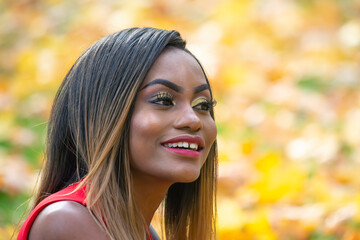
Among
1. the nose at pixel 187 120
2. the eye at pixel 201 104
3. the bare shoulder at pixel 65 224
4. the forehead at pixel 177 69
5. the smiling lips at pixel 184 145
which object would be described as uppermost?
the forehead at pixel 177 69

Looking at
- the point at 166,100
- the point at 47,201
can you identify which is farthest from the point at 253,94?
the point at 47,201

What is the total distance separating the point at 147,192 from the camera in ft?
8.29

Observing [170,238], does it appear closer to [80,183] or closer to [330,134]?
[80,183]

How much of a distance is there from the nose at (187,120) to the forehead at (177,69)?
95mm

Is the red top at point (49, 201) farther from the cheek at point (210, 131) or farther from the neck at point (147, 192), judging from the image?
the cheek at point (210, 131)

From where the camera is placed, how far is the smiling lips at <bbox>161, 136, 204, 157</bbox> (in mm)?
2383

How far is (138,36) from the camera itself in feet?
8.30

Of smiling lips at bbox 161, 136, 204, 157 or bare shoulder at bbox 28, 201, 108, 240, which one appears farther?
smiling lips at bbox 161, 136, 204, 157

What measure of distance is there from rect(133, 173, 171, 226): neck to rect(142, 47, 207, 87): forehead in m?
0.34

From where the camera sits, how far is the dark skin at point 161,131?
226 cm

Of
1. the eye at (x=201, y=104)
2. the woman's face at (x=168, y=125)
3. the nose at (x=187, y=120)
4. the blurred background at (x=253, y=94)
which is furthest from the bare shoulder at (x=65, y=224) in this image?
the blurred background at (x=253, y=94)

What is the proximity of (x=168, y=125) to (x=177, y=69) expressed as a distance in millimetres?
212

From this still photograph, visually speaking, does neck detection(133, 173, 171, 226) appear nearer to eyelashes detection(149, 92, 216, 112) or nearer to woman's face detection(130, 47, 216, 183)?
woman's face detection(130, 47, 216, 183)

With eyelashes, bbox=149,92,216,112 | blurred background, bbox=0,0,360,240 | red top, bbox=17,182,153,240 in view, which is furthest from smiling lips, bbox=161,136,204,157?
blurred background, bbox=0,0,360,240
